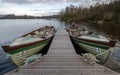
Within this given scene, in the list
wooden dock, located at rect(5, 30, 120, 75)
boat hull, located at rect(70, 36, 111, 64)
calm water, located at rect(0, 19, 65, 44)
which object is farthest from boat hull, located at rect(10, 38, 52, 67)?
calm water, located at rect(0, 19, 65, 44)

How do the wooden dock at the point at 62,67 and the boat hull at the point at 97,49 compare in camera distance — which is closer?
the wooden dock at the point at 62,67

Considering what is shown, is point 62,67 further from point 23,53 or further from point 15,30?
point 15,30

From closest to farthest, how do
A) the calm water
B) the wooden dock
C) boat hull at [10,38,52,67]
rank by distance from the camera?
the wooden dock
boat hull at [10,38,52,67]
the calm water

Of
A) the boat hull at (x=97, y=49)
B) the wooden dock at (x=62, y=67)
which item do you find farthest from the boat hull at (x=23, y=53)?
the boat hull at (x=97, y=49)

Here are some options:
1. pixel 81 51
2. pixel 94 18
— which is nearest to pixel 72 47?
pixel 81 51

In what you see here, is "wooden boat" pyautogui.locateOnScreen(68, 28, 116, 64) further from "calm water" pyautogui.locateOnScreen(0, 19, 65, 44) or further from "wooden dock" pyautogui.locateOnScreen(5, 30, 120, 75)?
"calm water" pyautogui.locateOnScreen(0, 19, 65, 44)

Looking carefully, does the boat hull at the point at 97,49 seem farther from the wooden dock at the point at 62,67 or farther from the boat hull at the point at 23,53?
the boat hull at the point at 23,53

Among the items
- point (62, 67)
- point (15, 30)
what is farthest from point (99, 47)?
point (15, 30)

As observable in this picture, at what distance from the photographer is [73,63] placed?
10.9 meters

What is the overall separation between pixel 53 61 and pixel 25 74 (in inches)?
85.0

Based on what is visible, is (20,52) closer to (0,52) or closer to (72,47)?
(72,47)

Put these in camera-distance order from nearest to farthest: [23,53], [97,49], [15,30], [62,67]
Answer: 1. [62,67]
2. [23,53]
3. [97,49]
4. [15,30]

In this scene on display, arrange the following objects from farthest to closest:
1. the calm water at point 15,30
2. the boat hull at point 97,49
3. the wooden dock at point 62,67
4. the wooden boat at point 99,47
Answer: the calm water at point 15,30
the boat hull at point 97,49
the wooden boat at point 99,47
the wooden dock at point 62,67

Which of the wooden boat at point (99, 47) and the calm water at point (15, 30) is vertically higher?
the wooden boat at point (99, 47)
